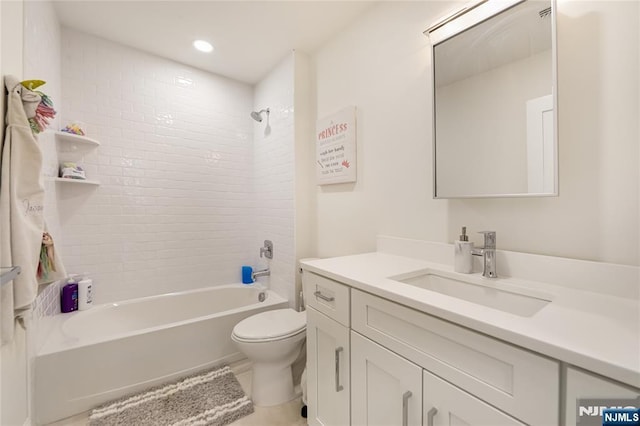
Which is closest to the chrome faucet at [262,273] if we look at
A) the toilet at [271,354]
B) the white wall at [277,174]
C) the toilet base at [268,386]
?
the white wall at [277,174]

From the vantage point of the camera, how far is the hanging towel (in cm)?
99

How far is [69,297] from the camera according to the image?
6.42 ft

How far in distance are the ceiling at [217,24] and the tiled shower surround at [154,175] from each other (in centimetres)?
22

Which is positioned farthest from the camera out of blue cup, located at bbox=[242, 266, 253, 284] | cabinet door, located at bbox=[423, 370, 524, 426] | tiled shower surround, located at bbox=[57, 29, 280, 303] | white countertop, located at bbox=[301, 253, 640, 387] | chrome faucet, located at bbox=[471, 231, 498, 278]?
blue cup, located at bbox=[242, 266, 253, 284]

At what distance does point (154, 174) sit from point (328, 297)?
6.60 ft

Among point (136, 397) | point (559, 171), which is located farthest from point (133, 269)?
point (559, 171)

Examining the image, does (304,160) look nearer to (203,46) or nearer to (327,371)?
(203,46)

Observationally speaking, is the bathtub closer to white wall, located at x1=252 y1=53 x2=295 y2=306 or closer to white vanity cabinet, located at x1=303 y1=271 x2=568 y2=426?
white wall, located at x1=252 y1=53 x2=295 y2=306

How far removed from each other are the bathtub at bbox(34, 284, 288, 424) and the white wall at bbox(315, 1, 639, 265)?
41.9 inches

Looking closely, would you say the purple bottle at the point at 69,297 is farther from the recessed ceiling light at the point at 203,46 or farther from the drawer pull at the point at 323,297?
the recessed ceiling light at the point at 203,46

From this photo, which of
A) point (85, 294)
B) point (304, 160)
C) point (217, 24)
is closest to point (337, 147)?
point (304, 160)

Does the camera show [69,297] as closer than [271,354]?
No

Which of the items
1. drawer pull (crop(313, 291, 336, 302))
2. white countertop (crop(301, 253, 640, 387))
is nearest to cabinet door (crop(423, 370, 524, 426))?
white countertop (crop(301, 253, 640, 387))

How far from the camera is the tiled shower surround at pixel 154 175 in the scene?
206cm
